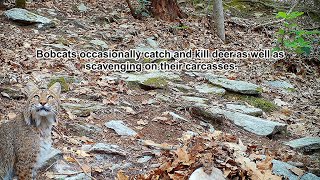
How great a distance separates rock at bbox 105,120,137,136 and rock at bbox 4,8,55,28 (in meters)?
5.52

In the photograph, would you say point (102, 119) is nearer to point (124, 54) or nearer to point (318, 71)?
point (124, 54)

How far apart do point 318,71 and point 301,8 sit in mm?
6790

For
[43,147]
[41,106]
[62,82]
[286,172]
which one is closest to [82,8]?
[62,82]

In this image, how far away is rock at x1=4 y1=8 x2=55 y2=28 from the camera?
11.6 m

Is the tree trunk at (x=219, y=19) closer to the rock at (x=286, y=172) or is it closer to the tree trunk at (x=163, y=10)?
the tree trunk at (x=163, y=10)

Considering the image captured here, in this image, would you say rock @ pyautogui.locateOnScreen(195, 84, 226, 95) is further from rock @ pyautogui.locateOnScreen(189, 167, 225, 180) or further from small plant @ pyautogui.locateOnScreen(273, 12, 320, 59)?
rock @ pyautogui.locateOnScreen(189, 167, 225, 180)

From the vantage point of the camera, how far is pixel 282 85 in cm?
1121

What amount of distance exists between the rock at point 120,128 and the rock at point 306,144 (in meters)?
2.74

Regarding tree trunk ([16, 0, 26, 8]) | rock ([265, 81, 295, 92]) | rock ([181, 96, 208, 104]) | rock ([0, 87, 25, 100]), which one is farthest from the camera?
tree trunk ([16, 0, 26, 8])

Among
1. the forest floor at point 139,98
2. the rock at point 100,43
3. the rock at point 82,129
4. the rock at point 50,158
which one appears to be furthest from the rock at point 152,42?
the rock at point 50,158

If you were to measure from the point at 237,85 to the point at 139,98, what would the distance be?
2.67m

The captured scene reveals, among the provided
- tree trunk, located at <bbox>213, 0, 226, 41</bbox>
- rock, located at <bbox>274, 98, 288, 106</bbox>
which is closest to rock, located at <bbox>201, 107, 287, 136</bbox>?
rock, located at <bbox>274, 98, 288, 106</bbox>

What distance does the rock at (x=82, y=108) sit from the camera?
7403 millimetres

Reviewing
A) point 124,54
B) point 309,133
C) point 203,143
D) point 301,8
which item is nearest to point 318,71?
point 309,133
